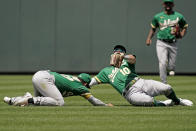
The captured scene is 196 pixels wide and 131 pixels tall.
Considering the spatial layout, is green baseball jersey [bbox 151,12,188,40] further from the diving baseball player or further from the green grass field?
the green grass field

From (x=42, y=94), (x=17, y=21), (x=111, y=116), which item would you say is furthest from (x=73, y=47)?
(x=111, y=116)

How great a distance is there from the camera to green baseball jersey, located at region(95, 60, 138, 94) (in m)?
10.4

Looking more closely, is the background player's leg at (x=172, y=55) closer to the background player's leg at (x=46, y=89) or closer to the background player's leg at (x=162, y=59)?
the background player's leg at (x=162, y=59)

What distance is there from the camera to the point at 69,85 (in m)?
10.2

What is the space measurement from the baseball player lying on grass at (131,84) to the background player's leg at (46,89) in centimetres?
64

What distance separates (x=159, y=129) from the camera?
761 centimetres

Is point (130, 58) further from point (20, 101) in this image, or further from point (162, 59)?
point (162, 59)

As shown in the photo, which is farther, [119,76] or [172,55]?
[172,55]

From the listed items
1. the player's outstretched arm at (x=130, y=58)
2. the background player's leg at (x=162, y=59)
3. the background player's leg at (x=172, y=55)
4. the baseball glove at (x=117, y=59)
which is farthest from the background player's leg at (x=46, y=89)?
the background player's leg at (x=172, y=55)

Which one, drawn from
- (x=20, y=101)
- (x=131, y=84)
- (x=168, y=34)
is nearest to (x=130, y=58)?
(x=131, y=84)

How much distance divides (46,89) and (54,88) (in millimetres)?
134

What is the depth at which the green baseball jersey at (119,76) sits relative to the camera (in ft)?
34.1

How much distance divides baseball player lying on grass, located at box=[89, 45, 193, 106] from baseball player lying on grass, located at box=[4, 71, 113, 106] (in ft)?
1.01

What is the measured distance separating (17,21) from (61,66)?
2455 millimetres
